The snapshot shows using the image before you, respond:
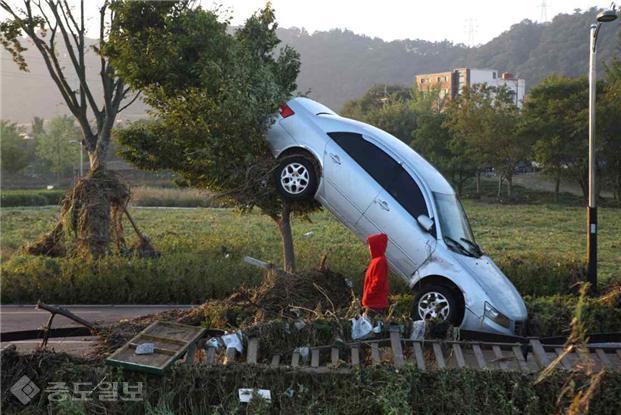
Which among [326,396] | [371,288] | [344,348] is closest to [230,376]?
[326,396]

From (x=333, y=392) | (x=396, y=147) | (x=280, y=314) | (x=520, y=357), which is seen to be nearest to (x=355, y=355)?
(x=333, y=392)

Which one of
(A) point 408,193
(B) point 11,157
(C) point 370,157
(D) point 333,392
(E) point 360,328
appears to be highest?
(B) point 11,157

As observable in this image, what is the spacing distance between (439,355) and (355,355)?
84cm

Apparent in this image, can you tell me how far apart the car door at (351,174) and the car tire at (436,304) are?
5.34 ft

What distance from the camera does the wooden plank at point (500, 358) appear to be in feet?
20.4

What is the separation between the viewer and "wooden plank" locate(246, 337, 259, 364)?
624cm

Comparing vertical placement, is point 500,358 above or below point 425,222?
below

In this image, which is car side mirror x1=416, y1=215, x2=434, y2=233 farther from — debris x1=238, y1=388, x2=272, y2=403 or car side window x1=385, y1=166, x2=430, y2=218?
debris x1=238, y1=388, x2=272, y2=403

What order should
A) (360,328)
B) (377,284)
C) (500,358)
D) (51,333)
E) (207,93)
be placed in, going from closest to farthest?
1. (500,358)
2. (360,328)
3. (51,333)
4. (377,284)
5. (207,93)

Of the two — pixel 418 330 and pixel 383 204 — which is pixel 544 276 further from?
pixel 418 330

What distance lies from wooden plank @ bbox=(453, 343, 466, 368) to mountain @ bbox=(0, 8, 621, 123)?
347ft

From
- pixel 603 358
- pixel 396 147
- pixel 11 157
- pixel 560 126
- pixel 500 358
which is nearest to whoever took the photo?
pixel 500 358

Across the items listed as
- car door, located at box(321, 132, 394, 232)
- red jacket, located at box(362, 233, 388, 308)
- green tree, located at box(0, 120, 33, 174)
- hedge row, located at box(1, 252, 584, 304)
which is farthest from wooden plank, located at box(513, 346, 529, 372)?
green tree, located at box(0, 120, 33, 174)

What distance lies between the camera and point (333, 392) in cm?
558
